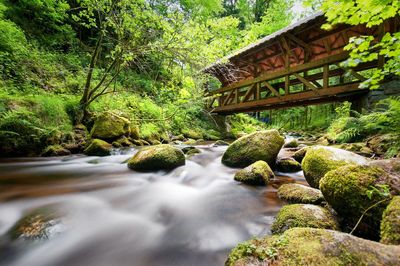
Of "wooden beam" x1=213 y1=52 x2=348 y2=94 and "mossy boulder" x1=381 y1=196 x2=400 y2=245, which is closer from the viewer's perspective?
"mossy boulder" x1=381 y1=196 x2=400 y2=245

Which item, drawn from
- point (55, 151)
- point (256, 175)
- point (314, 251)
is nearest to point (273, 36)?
point (256, 175)

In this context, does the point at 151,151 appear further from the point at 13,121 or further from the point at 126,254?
the point at 13,121

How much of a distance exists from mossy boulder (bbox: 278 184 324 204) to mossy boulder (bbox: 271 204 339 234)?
43 centimetres

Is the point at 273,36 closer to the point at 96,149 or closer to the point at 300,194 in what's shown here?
the point at 300,194

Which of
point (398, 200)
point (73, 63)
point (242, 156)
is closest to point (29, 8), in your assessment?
point (73, 63)

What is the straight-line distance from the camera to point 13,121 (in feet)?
16.8

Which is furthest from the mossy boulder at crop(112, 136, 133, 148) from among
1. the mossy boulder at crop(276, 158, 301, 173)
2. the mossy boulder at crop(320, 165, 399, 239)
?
the mossy boulder at crop(320, 165, 399, 239)

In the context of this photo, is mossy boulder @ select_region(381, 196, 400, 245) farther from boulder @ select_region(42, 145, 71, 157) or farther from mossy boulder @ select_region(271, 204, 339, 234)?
boulder @ select_region(42, 145, 71, 157)

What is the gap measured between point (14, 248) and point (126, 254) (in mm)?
962

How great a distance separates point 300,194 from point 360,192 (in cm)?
96

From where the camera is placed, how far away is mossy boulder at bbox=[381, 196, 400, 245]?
1491 millimetres

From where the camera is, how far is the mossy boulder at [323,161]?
9.86 ft

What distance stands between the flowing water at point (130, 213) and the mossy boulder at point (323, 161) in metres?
0.63

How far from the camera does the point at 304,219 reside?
6.69ft
